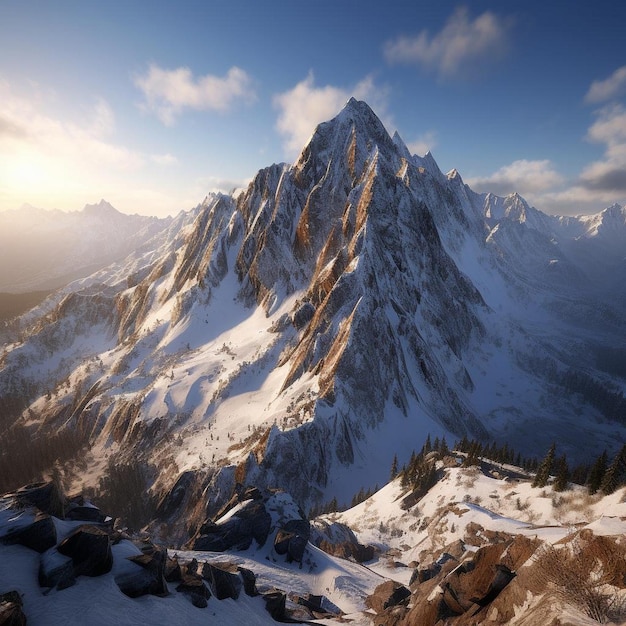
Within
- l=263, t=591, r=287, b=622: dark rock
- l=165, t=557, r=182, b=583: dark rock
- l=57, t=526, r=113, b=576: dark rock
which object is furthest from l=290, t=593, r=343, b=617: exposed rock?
l=57, t=526, r=113, b=576: dark rock

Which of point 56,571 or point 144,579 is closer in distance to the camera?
point 56,571

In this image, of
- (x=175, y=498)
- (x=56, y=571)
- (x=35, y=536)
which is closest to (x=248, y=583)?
(x=56, y=571)

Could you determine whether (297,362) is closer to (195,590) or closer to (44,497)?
(44,497)

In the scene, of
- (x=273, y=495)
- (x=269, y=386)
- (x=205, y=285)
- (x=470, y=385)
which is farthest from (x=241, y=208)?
(x=273, y=495)

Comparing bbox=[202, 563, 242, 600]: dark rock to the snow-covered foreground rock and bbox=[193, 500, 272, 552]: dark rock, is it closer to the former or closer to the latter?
the snow-covered foreground rock

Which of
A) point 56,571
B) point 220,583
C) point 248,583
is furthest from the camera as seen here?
point 248,583

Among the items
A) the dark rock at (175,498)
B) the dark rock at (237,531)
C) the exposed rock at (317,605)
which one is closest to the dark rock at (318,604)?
the exposed rock at (317,605)
